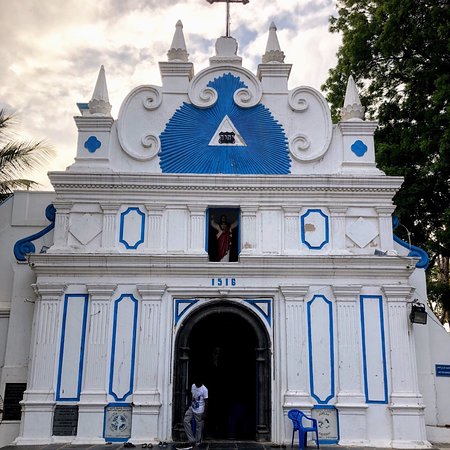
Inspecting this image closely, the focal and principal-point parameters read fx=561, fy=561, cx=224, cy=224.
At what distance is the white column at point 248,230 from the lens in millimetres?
14039

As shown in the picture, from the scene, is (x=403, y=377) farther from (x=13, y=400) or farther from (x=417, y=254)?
(x=13, y=400)

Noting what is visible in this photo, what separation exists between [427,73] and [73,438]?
15.7 meters

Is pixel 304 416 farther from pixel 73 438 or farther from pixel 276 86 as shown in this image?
pixel 276 86

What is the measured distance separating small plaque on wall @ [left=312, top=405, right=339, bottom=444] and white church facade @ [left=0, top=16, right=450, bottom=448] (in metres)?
0.03

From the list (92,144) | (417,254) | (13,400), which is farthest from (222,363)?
(92,144)

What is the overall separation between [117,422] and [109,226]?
4711 millimetres

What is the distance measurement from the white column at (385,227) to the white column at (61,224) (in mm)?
7917

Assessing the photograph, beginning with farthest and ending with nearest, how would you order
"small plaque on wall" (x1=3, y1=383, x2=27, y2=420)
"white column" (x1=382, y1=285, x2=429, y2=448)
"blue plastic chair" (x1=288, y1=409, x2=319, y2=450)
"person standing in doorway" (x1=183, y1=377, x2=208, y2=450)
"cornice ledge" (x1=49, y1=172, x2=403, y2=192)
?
"cornice ledge" (x1=49, y1=172, x2=403, y2=192) → "small plaque on wall" (x1=3, y1=383, x2=27, y2=420) → "white column" (x1=382, y1=285, x2=429, y2=448) → "person standing in doorway" (x1=183, y1=377, x2=208, y2=450) → "blue plastic chair" (x1=288, y1=409, x2=319, y2=450)

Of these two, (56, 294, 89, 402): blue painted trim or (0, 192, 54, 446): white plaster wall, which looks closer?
(56, 294, 89, 402): blue painted trim

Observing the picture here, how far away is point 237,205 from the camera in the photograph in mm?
14328

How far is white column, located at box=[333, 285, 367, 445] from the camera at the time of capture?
42.3 feet

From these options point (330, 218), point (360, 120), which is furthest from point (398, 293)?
point (360, 120)

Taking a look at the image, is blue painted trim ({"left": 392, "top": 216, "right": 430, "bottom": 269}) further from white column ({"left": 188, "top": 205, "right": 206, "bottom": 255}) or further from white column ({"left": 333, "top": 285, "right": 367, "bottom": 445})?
white column ({"left": 188, "top": 205, "right": 206, "bottom": 255})

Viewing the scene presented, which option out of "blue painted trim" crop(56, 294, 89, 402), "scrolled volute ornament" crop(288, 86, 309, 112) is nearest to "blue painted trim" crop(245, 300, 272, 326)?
"blue painted trim" crop(56, 294, 89, 402)
